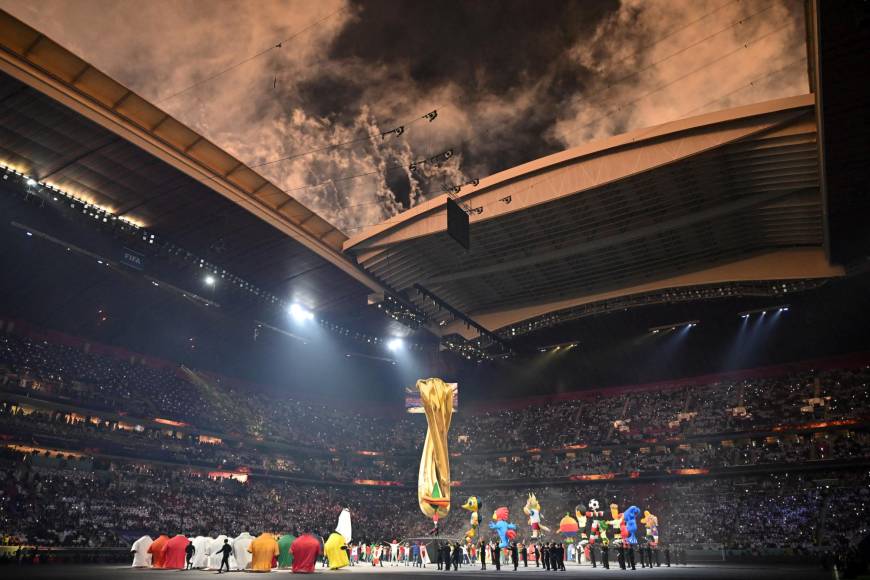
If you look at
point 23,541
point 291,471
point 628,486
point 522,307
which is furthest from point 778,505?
point 23,541

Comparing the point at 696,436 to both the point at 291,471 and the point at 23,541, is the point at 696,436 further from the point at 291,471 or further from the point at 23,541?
the point at 23,541

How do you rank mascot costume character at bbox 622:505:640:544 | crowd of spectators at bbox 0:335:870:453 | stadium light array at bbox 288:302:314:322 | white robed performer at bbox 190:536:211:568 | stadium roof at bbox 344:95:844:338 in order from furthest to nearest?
stadium light array at bbox 288:302:314:322
crowd of spectators at bbox 0:335:870:453
stadium roof at bbox 344:95:844:338
mascot costume character at bbox 622:505:640:544
white robed performer at bbox 190:536:211:568

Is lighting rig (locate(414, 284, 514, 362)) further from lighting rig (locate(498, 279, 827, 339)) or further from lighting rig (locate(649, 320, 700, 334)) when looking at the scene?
lighting rig (locate(649, 320, 700, 334))

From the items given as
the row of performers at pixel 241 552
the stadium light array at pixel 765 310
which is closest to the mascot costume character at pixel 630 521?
the row of performers at pixel 241 552

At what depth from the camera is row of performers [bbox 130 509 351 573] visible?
2020 centimetres

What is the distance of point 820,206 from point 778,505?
17734 mm

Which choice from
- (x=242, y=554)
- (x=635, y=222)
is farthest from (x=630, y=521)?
(x=635, y=222)

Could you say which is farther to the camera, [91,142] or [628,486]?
[628,486]

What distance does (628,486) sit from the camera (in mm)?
45125

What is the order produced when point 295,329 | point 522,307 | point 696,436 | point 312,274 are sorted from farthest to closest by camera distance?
point 295,329, point 522,307, point 696,436, point 312,274

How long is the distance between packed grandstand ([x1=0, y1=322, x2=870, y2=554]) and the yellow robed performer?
18375 mm

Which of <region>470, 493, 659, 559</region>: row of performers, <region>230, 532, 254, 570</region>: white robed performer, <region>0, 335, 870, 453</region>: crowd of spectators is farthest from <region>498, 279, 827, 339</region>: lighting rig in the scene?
<region>230, 532, 254, 570</region>: white robed performer

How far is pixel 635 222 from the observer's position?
35.3m

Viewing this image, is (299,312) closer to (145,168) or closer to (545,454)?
(145,168)
